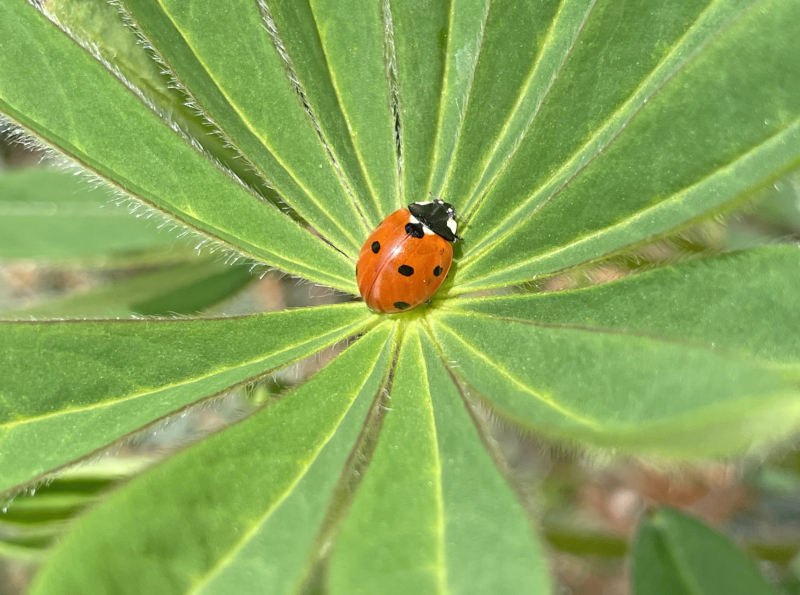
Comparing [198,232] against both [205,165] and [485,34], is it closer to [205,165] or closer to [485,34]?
[205,165]

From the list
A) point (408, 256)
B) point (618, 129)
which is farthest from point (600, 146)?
point (408, 256)

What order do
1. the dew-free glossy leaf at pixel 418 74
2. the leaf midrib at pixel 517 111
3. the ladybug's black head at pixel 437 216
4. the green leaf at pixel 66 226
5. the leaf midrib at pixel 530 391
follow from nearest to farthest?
the leaf midrib at pixel 530 391, the leaf midrib at pixel 517 111, the dew-free glossy leaf at pixel 418 74, the ladybug's black head at pixel 437 216, the green leaf at pixel 66 226

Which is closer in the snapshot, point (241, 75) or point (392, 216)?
point (241, 75)

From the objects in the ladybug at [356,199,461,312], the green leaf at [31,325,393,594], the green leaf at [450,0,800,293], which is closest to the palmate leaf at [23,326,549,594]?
the green leaf at [31,325,393,594]

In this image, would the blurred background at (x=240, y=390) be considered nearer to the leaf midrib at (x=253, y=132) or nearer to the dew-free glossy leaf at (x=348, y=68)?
the leaf midrib at (x=253, y=132)

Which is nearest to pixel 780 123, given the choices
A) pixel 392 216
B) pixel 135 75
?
pixel 392 216

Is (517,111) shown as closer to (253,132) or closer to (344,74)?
(344,74)

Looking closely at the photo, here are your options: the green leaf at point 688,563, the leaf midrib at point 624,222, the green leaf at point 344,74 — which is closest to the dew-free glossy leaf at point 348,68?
the green leaf at point 344,74
